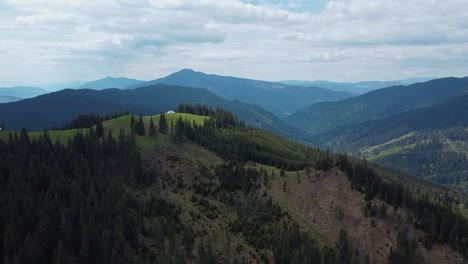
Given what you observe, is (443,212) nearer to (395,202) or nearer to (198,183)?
(395,202)

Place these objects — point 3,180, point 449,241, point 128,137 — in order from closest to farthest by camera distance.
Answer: point 3,180, point 449,241, point 128,137

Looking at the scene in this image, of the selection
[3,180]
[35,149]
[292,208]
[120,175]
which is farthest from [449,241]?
[35,149]

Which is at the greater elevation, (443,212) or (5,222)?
(5,222)

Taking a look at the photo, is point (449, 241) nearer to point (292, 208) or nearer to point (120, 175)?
point (292, 208)

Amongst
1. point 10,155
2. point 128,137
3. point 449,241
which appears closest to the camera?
point 449,241

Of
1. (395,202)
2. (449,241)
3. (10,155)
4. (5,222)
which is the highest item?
(10,155)

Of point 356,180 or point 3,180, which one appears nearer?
point 3,180

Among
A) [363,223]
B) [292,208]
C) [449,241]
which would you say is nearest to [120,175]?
[292,208]
